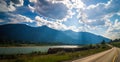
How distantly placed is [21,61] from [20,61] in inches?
7.9

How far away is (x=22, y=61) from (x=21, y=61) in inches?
6.3

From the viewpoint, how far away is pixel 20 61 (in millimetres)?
18453

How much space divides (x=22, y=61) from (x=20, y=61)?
0.36m

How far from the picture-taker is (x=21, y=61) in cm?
1831

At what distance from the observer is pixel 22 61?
1822 centimetres
